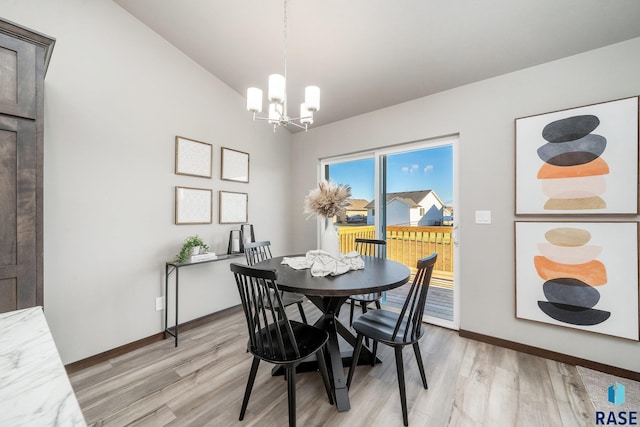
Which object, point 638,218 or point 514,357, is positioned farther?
point 514,357

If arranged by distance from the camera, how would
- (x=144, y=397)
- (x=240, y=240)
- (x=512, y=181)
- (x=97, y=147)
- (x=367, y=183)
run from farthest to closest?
(x=367, y=183) → (x=240, y=240) → (x=512, y=181) → (x=97, y=147) → (x=144, y=397)

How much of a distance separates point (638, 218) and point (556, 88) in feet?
3.82

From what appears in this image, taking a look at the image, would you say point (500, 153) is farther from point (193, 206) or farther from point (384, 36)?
point (193, 206)

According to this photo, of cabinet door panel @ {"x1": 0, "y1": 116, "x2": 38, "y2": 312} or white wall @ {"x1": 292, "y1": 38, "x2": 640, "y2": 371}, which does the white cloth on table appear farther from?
cabinet door panel @ {"x1": 0, "y1": 116, "x2": 38, "y2": 312}

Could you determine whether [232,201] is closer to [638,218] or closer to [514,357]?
[514,357]

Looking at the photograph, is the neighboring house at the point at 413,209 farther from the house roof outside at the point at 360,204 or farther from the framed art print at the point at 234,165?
the framed art print at the point at 234,165

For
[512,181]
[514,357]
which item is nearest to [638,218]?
[512,181]

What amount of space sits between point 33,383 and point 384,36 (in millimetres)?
2755

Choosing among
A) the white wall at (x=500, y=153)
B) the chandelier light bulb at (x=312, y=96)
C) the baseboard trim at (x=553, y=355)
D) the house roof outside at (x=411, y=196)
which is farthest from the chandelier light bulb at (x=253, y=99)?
the baseboard trim at (x=553, y=355)

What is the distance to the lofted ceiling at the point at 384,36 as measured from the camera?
186 centimetres

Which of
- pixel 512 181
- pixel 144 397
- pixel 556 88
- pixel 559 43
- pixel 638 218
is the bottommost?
pixel 144 397

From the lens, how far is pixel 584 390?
5.90 ft

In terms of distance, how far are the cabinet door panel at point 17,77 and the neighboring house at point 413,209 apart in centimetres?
303

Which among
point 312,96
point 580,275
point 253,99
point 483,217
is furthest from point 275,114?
point 580,275
